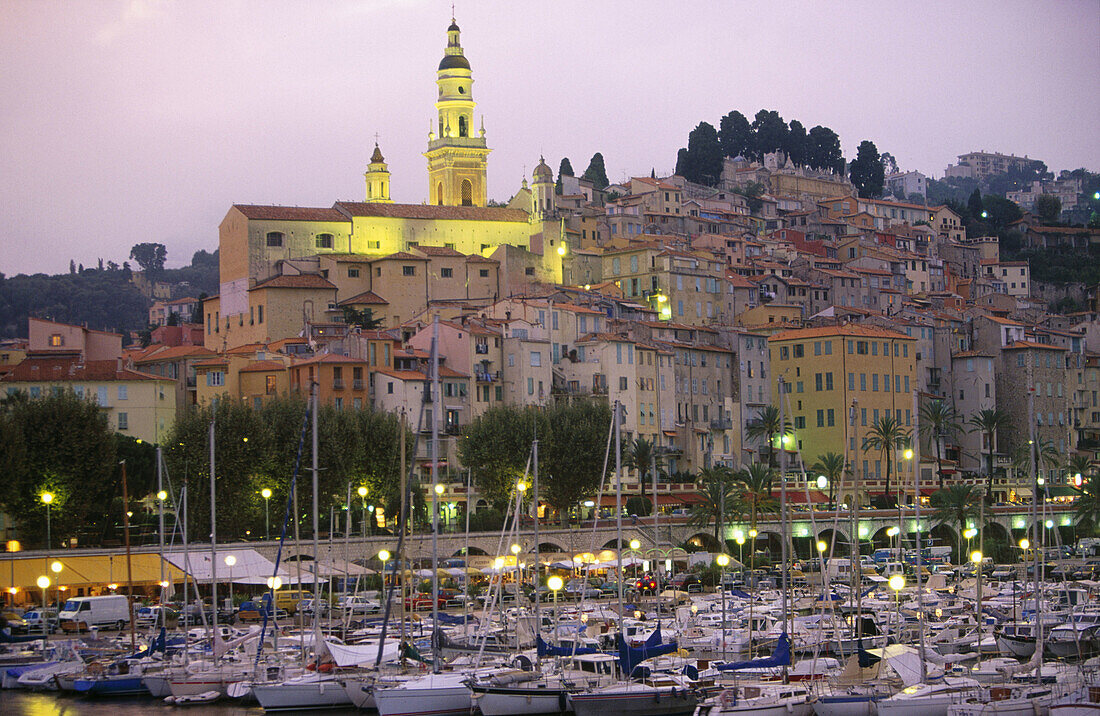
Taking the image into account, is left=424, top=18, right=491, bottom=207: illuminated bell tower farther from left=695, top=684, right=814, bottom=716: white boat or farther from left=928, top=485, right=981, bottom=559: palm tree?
left=695, top=684, right=814, bottom=716: white boat

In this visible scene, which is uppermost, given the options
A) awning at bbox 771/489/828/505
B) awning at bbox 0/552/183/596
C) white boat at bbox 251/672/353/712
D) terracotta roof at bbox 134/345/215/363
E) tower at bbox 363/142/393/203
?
tower at bbox 363/142/393/203

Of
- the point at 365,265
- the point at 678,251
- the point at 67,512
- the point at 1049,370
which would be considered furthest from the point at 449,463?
the point at 1049,370

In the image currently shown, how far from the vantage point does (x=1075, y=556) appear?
80.9 meters

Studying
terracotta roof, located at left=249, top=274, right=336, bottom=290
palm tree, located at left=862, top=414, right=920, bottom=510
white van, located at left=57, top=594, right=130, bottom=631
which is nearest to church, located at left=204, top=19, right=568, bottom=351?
terracotta roof, located at left=249, top=274, right=336, bottom=290

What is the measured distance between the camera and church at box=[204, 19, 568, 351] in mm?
105812

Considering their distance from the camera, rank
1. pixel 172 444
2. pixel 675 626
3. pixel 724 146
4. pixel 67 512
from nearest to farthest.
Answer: pixel 675 626 < pixel 67 512 < pixel 172 444 < pixel 724 146

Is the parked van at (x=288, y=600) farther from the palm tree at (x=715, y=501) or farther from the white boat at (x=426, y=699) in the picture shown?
the white boat at (x=426, y=699)

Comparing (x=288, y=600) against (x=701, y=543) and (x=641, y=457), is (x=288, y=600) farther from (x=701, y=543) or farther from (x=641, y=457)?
(x=641, y=457)

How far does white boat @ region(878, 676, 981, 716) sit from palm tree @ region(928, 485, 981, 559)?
40251 millimetres

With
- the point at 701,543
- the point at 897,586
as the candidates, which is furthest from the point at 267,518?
the point at 897,586

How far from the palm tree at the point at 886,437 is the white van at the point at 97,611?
44.3m

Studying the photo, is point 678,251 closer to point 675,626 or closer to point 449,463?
point 449,463

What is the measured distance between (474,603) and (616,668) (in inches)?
694

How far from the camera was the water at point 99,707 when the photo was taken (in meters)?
44.2
